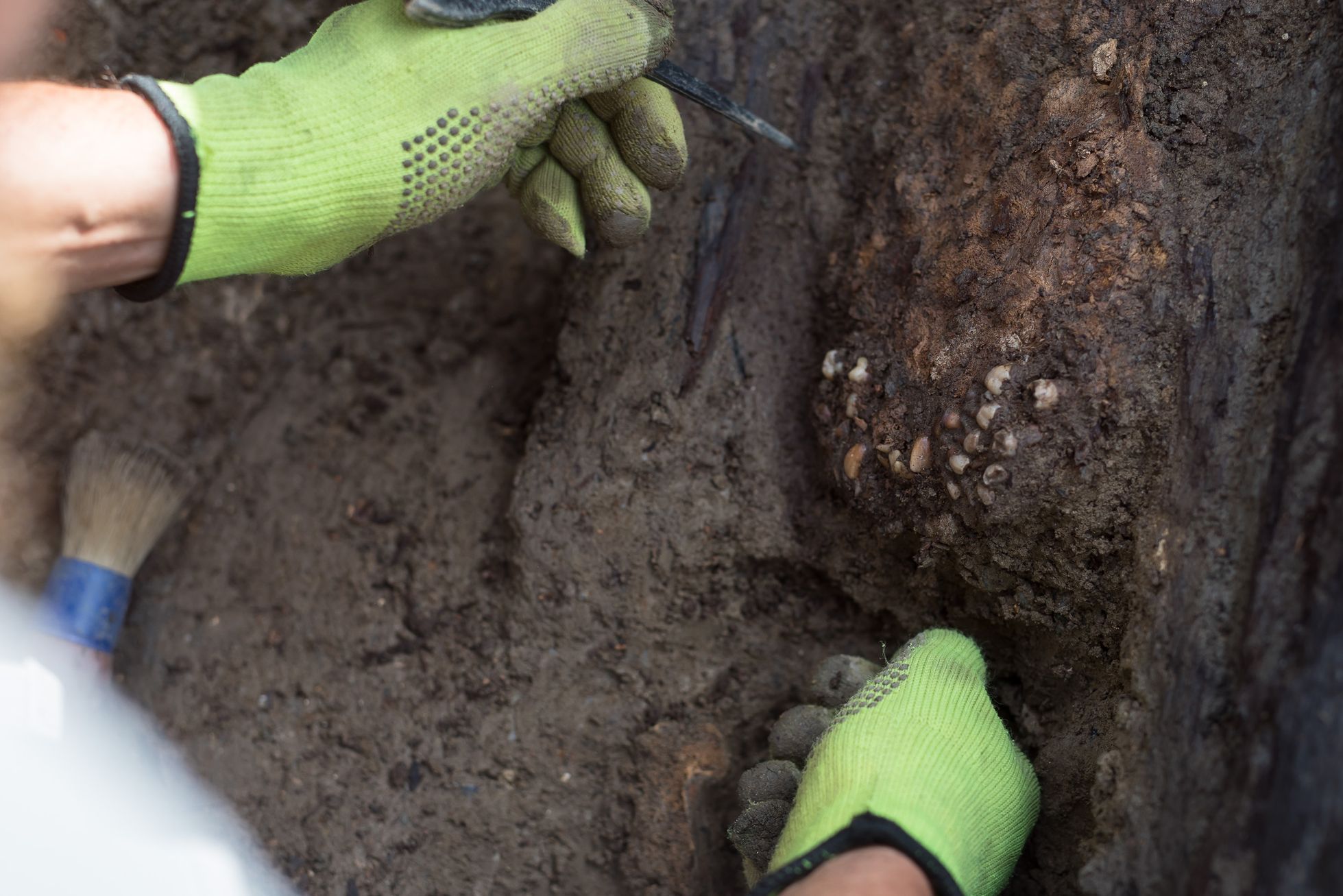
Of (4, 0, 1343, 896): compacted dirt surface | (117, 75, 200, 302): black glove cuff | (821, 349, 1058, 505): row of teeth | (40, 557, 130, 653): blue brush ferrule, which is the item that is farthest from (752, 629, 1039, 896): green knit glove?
(40, 557, 130, 653): blue brush ferrule

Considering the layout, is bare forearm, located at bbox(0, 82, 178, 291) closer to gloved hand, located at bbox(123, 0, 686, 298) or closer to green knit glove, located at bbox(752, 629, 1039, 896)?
gloved hand, located at bbox(123, 0, 686, 298)

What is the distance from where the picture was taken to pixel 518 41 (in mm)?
1439

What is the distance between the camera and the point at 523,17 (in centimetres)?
148

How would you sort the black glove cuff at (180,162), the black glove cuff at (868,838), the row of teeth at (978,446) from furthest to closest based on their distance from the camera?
1. the row of teeth at (978,446)
2. the black glove cuff at (180,162)
3. the black glove cuff at (868,838)

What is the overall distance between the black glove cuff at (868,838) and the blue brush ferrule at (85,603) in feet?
4.69

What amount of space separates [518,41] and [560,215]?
0.29 metres

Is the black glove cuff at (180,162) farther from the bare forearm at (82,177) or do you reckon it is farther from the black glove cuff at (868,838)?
the black glove cuff at (868,838)

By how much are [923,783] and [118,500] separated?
A: 1.61 m

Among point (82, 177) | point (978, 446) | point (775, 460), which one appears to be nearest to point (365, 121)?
point (82, 177)

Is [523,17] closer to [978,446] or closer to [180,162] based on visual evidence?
[180,162]

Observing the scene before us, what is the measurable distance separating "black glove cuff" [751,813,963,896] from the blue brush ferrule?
1428 millimetres

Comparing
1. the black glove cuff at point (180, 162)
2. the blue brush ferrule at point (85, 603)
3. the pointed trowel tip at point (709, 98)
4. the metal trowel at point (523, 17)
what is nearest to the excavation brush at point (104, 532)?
the blue brush ferrule at point (85, 603)

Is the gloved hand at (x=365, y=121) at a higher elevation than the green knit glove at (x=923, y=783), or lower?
higher

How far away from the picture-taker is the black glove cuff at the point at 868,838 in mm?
1200
